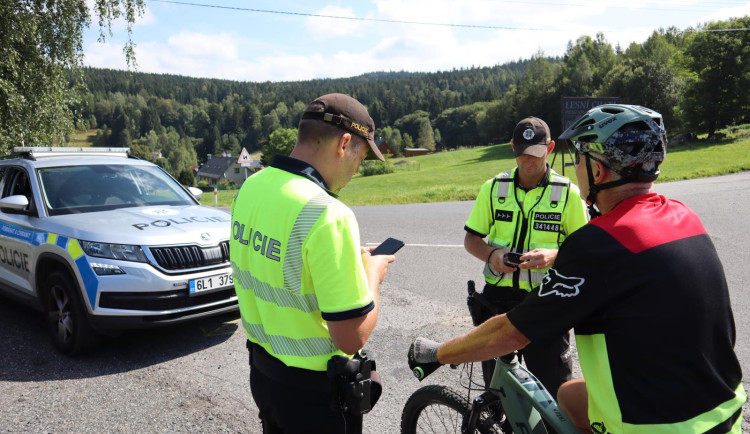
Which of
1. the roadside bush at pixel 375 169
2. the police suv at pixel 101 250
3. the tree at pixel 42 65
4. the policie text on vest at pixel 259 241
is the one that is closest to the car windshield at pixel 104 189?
the police suv at pixel 101 250

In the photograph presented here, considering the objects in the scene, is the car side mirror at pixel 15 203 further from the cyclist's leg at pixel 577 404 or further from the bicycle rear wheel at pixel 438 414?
the cyclist's leg at pixel 577 404

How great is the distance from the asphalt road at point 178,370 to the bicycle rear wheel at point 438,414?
2.21ft

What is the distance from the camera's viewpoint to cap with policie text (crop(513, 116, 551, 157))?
10.3ft

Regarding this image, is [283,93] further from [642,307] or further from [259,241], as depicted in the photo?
[642,307]

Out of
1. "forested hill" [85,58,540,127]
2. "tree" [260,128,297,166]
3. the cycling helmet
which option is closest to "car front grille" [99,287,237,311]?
the cycling helmet

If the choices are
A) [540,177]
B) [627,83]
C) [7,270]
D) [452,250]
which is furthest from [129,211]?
[627,83]

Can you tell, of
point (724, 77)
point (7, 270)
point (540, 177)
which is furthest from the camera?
point (724, 77)

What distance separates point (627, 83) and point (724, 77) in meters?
16.7

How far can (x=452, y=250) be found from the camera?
9430 millimetres

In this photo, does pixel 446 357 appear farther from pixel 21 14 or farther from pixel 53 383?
pixel 21 14

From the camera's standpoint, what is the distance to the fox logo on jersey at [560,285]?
62.4 inches

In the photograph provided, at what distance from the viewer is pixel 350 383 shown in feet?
6.20

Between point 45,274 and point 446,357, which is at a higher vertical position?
point 446,357

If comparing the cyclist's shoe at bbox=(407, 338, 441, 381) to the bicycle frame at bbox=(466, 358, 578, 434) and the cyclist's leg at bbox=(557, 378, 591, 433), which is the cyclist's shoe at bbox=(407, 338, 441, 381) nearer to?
the bicycle frame at bbox=(466, 358, 578, 434)
